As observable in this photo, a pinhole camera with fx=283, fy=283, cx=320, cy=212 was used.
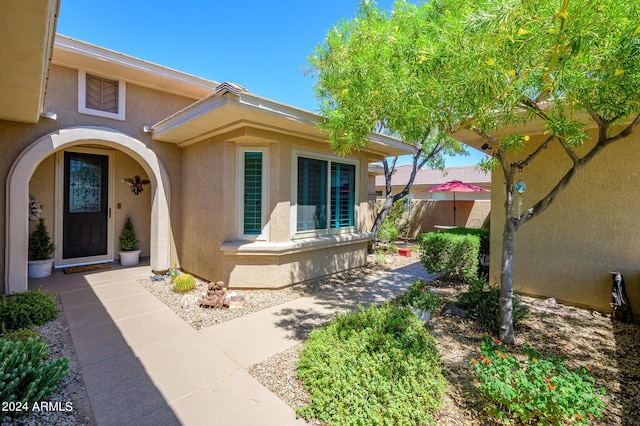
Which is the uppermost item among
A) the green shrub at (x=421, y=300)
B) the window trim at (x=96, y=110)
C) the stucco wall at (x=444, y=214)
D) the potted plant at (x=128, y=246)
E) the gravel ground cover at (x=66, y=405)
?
the window trim at (x=96, y=110)

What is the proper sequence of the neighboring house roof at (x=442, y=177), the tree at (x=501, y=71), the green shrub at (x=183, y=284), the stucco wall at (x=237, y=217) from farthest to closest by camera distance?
the neighboring house roof at (x=442, y=177) < the stucco wall at (x=237, y=217) < the green shrub at (x=183, y=284) < the tree at (x=501, y=71)

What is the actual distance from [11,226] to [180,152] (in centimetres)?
368

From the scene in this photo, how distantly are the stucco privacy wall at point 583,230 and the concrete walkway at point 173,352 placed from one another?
313 centimetres

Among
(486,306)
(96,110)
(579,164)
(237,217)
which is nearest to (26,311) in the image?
(237,217)

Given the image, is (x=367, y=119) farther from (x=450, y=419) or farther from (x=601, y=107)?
(x=450, y=419)

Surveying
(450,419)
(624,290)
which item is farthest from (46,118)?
(624,290)

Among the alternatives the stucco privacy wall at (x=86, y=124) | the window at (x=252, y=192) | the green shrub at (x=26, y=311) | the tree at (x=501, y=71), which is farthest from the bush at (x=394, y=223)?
the green shrub at (x=26, y=311)

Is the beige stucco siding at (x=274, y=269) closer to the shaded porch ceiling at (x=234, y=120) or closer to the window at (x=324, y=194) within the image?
the window at (x=324, y=194)

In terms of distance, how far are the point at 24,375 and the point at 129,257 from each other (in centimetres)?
614

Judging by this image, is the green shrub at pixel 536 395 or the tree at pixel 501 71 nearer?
the green shrub at pixel 536 395

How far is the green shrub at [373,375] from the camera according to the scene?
2523 mm

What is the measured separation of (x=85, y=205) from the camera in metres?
7.89

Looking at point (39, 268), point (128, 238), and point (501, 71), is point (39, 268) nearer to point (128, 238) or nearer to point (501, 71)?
point (128, 238)

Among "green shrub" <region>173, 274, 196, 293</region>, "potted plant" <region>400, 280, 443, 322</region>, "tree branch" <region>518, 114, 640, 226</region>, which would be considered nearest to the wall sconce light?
"green shrub" <region>173, 274, 196, 293</region>
